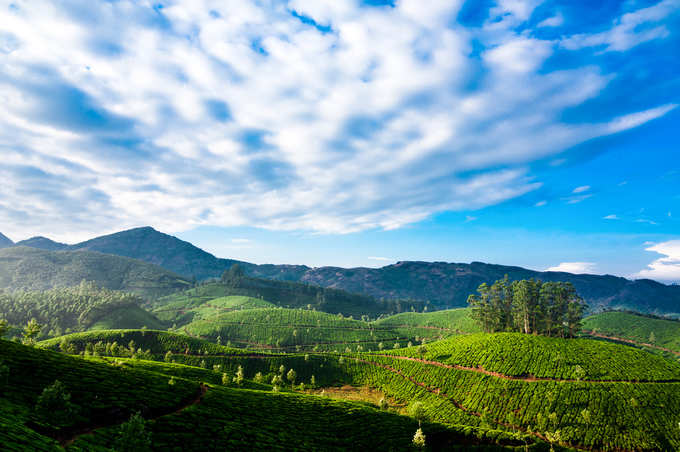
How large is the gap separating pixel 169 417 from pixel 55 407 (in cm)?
2004

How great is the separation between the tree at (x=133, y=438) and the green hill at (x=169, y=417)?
0.97 feet

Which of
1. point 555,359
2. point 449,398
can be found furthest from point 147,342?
point 555,359

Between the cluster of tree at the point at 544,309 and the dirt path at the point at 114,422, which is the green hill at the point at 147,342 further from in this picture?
the cluster of tree at the point at 544,309

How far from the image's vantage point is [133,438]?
135 ft

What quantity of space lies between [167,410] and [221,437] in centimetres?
1634

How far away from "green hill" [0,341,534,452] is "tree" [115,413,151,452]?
0.97ft

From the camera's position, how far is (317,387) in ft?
467

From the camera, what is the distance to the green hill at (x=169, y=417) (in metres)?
43.6

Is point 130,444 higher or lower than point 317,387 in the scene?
higher

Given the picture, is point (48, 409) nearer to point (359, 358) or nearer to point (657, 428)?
point (359, 358)

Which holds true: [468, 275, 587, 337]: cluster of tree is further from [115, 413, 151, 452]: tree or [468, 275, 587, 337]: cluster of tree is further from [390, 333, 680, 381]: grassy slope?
[115, 413, 151, 452]: tree

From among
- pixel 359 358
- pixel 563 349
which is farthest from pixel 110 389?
pixel 563 349

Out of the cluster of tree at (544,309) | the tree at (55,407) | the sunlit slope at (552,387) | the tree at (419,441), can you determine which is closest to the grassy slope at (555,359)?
the sunlit slope at (552,387)

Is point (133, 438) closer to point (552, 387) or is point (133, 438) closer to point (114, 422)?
point (114, 422)
